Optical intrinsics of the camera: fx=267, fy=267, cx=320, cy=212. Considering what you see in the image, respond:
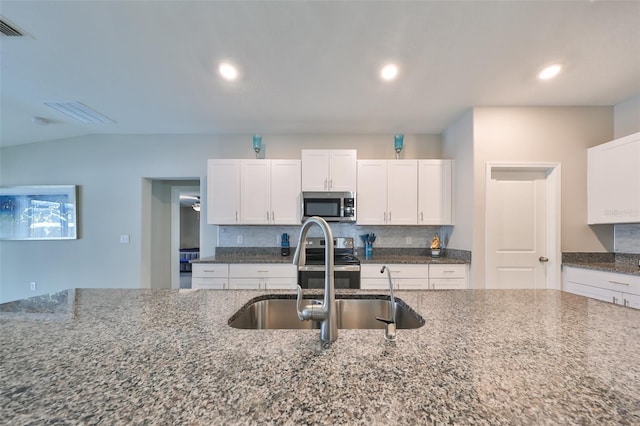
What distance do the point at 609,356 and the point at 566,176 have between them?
301 centimetres

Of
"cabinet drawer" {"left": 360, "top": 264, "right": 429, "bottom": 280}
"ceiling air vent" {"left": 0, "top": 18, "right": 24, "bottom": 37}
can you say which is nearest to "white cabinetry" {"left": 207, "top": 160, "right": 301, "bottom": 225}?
"cabinet drawer" {"left": 360, "top": 264, "right": 429, "bottom": 280}

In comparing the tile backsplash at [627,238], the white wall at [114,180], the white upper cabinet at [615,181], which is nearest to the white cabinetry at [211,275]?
the white wall at [114,180]

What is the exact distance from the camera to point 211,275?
10.3 feet

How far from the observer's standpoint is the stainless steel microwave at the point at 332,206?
3334 millimetres

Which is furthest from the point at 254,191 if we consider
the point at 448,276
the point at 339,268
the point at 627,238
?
the point at 627,238

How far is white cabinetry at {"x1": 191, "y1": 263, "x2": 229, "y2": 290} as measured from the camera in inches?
123

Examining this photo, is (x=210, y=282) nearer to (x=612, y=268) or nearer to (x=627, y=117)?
(x=612, y=268)

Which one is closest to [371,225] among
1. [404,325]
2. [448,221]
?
[448,221]

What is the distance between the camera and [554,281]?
2846 mm

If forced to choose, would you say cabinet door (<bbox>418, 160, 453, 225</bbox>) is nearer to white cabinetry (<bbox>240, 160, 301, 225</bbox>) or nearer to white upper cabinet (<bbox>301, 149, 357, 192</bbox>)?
white upper cabinet (<bbox>301, 149, 357, 192</bbox>)

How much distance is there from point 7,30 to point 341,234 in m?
3.43

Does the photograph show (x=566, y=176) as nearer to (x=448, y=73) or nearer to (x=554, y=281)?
(x=554, y=281)

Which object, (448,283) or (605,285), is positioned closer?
(605,285)

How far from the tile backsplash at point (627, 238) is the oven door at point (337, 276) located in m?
2.79
